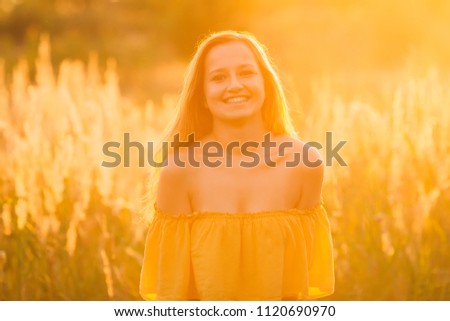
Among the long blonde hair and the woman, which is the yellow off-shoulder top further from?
the long blonde hair

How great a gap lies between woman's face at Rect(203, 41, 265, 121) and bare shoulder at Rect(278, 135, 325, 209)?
162 millimetres

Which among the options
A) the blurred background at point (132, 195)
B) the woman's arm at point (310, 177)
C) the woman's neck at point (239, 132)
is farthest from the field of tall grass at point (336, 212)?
the woman's neck at point (239, 132)

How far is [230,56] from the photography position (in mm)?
2490

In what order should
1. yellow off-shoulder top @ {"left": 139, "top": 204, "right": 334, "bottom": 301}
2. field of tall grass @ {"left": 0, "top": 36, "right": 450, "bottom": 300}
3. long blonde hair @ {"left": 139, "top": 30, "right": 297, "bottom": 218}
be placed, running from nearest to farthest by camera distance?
1. yellow off-shoulder top @ {"left": 139, "top": 204, "right": 334, "bottom": 301}
2. long blonde hair @ {"left": 139, "top": 30, "right": 297, "bottom": 218}
3. field of tall grass @ {"left": 0, "top": 36, "right": 450, "bottom": 300}

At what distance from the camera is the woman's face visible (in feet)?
8.07

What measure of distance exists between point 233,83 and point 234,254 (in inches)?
20.8

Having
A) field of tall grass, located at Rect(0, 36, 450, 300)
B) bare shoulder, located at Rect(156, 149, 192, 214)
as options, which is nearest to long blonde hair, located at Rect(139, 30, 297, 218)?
bare shoulder, located at Rect(156, 149, 192, 214)

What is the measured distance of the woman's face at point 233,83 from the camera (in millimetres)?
2459

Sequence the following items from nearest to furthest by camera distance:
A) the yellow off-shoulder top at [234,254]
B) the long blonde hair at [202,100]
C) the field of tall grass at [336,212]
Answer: the yellow off-shoulder top at [234,254] < the long blonde hair at [202,100] < the field of tall grass at [336,212]

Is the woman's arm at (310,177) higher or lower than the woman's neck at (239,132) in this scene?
lower

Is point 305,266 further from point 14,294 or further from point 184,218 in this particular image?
point 14,294

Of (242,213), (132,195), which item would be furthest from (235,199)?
(132,195)

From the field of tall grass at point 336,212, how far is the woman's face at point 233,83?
1093 mm

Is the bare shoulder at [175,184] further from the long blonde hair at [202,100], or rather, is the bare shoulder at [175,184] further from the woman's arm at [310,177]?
the woman's arm at [310,177]
